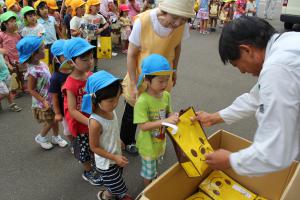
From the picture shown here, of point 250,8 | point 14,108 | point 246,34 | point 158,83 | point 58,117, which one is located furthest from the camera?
point 250,8

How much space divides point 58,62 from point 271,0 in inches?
397

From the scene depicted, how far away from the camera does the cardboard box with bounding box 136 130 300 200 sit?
1711mm

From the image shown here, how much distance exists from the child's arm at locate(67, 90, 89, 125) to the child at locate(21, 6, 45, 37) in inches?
104

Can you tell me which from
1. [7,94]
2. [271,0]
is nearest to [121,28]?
[7,94]

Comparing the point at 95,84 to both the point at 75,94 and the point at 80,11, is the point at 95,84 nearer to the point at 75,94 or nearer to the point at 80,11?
the point at 75,94

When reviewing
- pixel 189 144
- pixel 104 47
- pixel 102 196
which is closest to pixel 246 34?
pixel 189 144

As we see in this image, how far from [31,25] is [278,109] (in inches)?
172

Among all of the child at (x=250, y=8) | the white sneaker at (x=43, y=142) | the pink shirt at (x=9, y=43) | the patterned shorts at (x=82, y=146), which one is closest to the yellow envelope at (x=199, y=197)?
the patterned shorts at (x=82, y=146)

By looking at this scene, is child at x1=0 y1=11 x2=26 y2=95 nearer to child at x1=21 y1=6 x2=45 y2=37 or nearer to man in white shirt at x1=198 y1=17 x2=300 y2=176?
child at x1=21 y1=6 x2=45 y2=37

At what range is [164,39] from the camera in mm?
2295

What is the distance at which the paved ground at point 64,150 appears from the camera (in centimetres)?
264

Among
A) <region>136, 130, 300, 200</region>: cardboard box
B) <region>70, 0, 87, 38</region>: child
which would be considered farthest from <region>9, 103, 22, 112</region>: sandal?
<region>136, 130, 300, 200</region>: cardboard box

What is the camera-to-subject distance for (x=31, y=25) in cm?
459

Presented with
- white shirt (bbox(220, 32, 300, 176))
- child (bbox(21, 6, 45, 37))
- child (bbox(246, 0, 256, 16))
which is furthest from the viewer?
child (bbox(246, 0, 256, 16))
